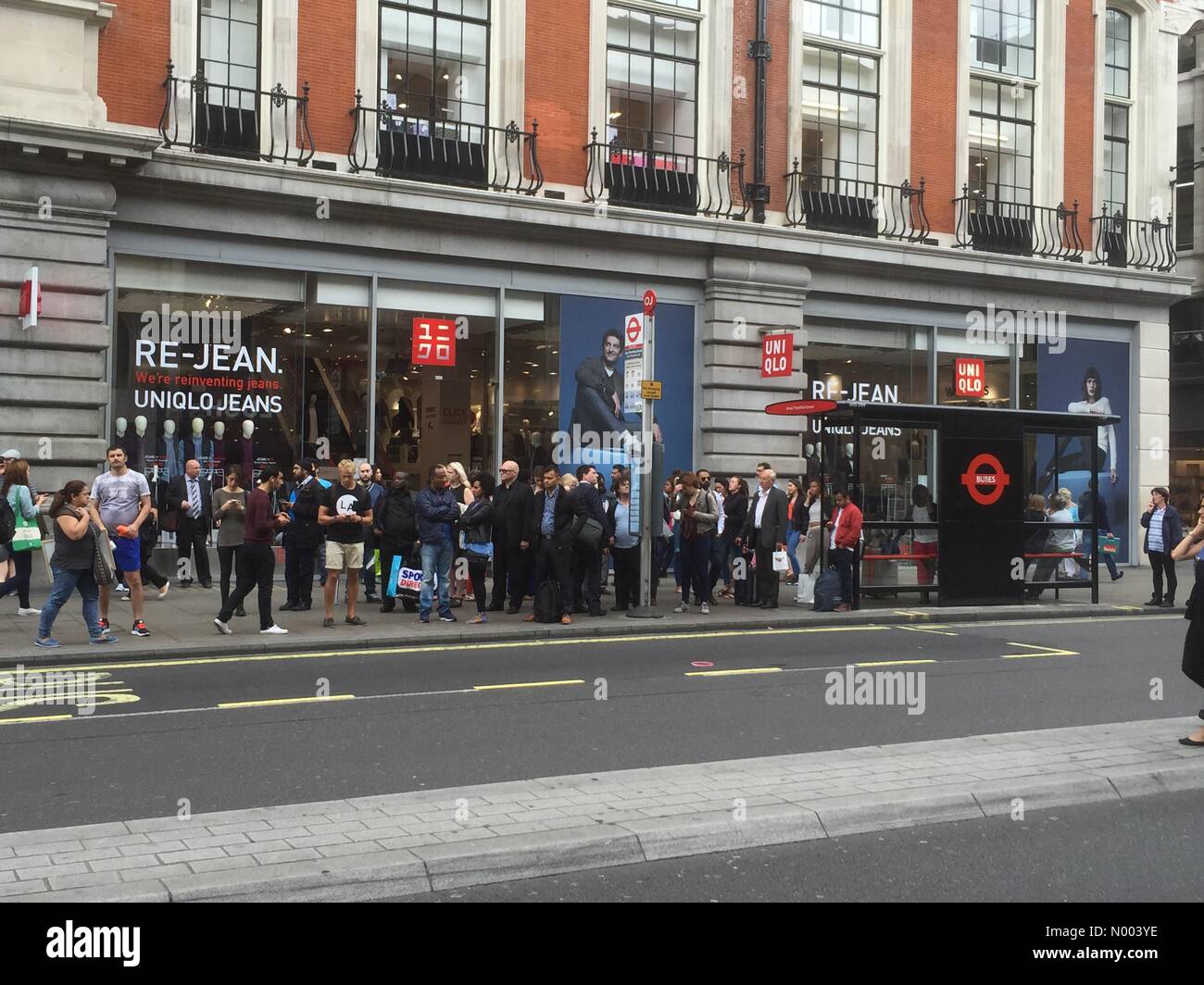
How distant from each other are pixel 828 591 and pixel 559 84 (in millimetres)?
9763

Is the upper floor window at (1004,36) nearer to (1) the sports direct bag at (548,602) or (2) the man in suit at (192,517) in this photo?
(1) the sports direct bag at (548,602)

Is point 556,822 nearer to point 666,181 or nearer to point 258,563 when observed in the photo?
point 258,563

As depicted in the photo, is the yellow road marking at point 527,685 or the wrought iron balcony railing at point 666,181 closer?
the yellow road marking at point 527,685

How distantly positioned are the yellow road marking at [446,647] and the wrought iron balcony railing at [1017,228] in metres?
12.0

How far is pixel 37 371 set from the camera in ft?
55.1

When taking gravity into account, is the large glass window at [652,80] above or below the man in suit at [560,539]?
above

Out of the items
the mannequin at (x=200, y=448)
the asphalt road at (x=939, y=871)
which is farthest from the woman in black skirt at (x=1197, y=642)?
the mannequin at (x=200, y=448)

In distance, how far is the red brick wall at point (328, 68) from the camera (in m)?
19.0

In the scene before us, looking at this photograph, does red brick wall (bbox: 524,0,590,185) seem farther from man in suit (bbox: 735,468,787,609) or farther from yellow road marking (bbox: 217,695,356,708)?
yellow road marking (bbox: 217,695,356,708)

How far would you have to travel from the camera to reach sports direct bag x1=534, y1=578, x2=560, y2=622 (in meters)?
15.0

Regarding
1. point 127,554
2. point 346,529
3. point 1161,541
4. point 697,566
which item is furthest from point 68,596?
point 1161,541

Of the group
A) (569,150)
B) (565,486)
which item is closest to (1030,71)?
(569,150)
